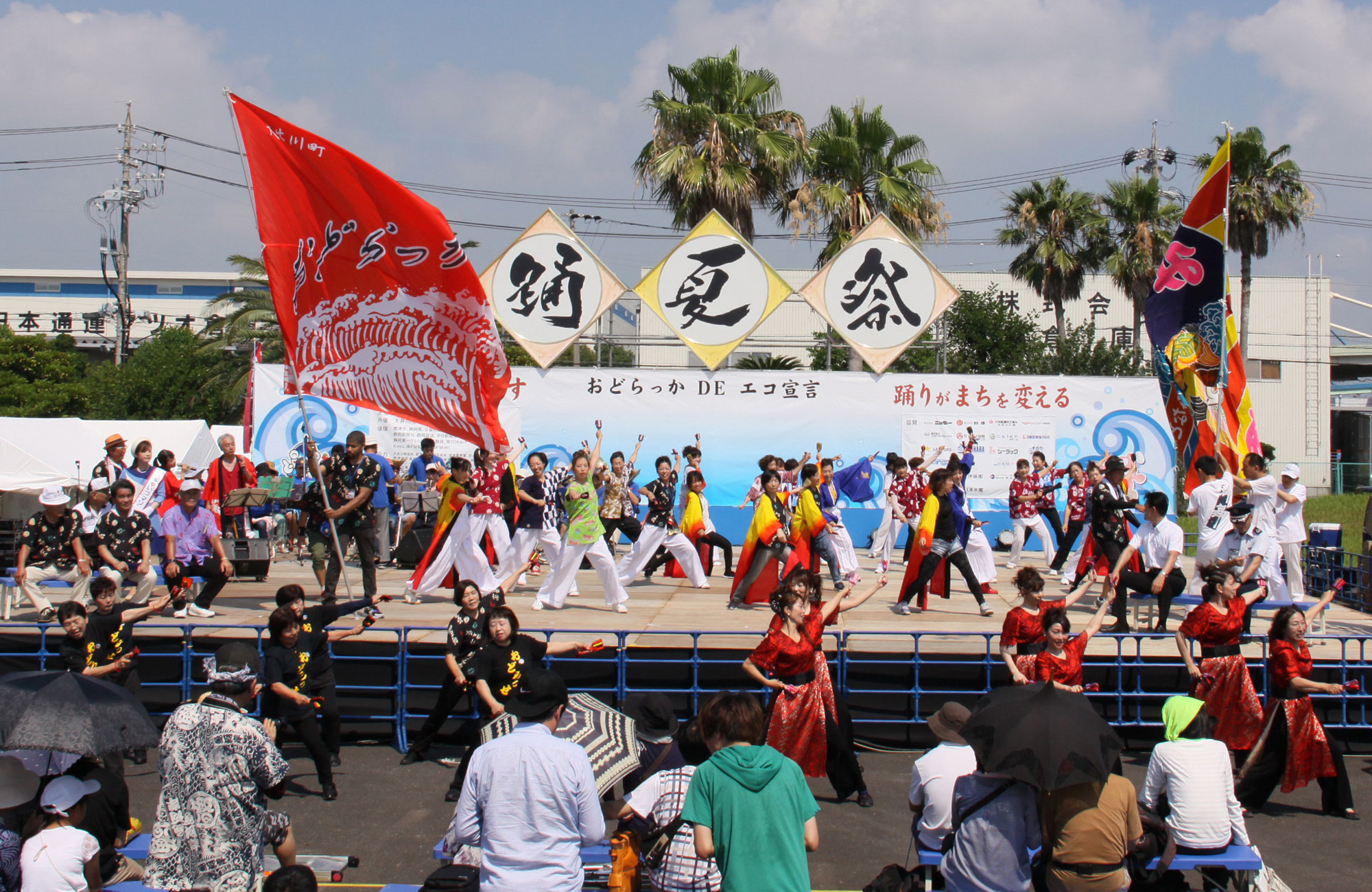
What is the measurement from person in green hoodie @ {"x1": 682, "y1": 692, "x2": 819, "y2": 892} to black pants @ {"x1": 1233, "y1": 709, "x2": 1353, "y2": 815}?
423cm

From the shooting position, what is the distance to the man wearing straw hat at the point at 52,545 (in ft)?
Result: 31.4

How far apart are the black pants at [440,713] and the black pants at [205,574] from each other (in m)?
3.44

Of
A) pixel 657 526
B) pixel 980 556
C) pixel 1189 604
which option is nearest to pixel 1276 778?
pixel 1189 604

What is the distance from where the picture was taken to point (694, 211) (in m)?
22.5

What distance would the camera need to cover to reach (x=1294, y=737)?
670cm

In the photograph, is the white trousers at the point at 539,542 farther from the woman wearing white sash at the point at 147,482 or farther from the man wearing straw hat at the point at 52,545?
the man wearing straw hat at the point at 52,545

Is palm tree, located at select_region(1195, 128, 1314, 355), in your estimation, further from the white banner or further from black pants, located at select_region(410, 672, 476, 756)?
black pants, located at select_region(410, 672, 476, 756)

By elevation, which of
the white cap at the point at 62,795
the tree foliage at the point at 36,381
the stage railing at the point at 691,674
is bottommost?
the stage railing at the point at 691,674

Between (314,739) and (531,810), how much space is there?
340 centimetres

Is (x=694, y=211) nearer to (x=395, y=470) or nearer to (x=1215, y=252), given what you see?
(x=395, y=470)

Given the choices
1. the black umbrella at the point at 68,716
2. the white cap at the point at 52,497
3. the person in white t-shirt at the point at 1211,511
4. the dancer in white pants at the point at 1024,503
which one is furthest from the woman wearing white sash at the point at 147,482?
the dancer in white pants at the point at 1024,503

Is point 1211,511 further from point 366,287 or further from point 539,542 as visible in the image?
point 366,287

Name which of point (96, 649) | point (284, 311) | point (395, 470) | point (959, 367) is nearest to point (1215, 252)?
point (284, 311)

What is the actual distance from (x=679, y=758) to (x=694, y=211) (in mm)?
18777
